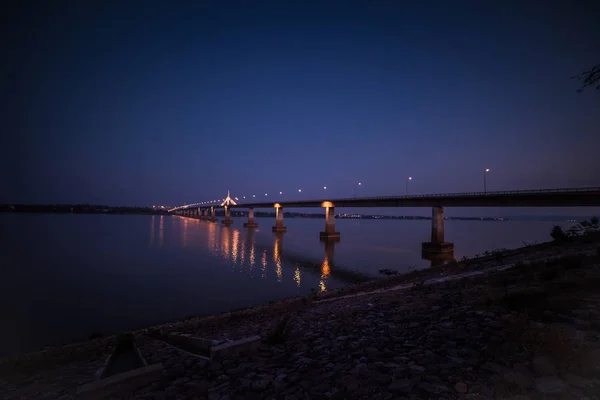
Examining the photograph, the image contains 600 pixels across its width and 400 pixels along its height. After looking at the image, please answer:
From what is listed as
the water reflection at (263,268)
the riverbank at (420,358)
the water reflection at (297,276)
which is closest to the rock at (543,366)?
the riverbank at (420,358)

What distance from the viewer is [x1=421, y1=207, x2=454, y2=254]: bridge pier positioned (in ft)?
156

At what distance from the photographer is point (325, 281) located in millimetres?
27891

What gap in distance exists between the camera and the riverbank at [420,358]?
400cm

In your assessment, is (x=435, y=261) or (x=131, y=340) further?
(x=435, y=261)

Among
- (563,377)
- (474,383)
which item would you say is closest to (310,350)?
(474,383)

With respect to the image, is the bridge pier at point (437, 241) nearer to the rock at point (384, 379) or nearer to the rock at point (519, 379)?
the rock at point (519, 379)

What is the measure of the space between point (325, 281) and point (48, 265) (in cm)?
3031

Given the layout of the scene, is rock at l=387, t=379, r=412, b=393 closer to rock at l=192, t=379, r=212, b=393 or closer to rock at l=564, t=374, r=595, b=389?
rock at l=564, t=374, r=595, b=389

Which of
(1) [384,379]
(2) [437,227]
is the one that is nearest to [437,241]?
(2) [437,227]

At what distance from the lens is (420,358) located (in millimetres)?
5004

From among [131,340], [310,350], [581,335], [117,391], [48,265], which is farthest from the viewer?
[48,265]

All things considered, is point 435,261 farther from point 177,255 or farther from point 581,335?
point 581,335

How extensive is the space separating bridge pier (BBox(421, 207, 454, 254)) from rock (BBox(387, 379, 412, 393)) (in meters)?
47.5

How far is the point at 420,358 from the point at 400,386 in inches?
41.3
